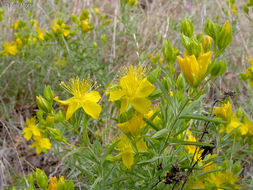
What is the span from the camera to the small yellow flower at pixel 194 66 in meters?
1.07

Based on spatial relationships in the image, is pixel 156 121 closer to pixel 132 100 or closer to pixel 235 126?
pixel 132 100

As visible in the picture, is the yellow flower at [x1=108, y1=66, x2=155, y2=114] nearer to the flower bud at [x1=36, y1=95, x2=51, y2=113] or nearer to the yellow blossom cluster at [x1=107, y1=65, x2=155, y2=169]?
the yellow blossom cluster at [x1=107, y1=65, x2=155, y2=169]

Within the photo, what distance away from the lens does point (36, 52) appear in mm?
3426

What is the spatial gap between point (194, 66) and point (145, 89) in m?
0.26

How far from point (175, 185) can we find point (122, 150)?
31cm

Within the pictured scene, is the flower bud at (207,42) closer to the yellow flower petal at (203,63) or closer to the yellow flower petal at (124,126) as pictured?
the yellow flower petal at (203,63)

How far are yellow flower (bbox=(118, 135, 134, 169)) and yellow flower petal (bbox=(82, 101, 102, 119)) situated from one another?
0.22m

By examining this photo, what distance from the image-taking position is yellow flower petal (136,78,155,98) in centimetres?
123

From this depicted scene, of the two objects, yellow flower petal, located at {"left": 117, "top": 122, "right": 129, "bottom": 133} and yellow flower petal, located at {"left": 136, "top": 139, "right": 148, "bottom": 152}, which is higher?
yellow flower petal, located at {"left": 117, "top": 122, "right": 129, "bottom": 133}

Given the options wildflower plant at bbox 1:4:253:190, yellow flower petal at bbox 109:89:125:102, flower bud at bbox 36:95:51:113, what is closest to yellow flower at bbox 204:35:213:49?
wildflower plant at bbox 1:4:253:190

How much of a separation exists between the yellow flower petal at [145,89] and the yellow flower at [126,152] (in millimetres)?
262

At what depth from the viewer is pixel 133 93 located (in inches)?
49.6

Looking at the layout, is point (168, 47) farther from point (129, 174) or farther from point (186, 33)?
point (129, 174)

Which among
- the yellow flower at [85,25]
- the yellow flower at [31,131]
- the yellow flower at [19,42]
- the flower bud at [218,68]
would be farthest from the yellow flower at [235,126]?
the yellow flower at [19,42]
